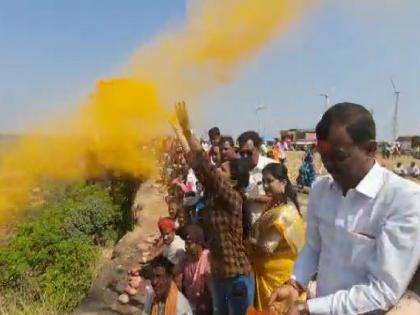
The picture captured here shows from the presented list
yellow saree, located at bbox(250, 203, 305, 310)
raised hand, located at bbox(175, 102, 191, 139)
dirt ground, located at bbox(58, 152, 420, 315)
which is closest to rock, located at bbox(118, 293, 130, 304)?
dirt ground, located at bbox(58, 152, 420, 315)

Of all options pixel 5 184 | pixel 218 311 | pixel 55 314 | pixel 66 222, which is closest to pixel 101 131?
pixel 66 222

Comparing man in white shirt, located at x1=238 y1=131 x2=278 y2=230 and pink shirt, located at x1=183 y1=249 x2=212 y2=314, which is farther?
man in white shirt, located at x1=238 y1=131 x2=278 y2=230

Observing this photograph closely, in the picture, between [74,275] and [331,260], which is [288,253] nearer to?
[331,260]

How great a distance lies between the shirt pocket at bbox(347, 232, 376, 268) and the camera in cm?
230

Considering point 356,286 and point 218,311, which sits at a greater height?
point 356,286

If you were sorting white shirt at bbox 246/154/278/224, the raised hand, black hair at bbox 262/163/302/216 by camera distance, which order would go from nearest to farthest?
black hair at bbox 262/163/302/216 → the raised hand → white shirt at bbox 246/154/278/224

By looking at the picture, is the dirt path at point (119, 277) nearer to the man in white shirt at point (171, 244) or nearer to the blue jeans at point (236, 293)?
the man in white shirt at point (171, 244)

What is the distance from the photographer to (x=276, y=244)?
448cm

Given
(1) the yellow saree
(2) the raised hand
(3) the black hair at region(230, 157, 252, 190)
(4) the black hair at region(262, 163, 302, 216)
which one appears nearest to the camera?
(1) the yellow saree

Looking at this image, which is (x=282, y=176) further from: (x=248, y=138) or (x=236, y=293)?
(x=248, y=138)

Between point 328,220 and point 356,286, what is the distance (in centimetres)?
29

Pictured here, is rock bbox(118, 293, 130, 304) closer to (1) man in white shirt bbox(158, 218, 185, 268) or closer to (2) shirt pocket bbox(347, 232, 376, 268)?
(1) man in white shirt bbox(158, 218, 185, 268)

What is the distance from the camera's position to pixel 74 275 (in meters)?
9.57

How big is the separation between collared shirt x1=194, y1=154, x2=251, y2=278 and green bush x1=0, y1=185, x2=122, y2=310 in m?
4.53
